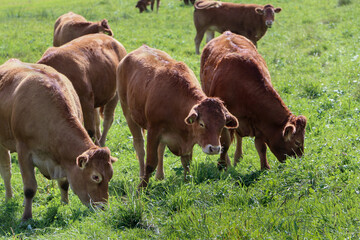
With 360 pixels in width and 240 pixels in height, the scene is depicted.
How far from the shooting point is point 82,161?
21.3ft

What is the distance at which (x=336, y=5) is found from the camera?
24203 millimetres

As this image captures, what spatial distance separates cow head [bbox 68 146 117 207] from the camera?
256 inches

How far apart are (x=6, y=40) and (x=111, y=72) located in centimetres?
955

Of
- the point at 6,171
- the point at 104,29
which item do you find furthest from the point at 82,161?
the point at 104,29

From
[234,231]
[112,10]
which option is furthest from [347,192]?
[112,10]

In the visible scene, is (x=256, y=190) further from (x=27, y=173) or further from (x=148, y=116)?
(x=27, y=173)

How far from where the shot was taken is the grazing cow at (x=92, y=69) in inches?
364

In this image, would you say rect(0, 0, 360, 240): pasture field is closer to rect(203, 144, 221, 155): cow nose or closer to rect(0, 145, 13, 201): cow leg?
rect(0, 145, 13, 201): cow leg

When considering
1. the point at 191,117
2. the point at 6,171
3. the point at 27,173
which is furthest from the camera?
the point at 6,171

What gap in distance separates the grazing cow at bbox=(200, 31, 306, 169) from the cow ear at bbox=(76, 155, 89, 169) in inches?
91.8

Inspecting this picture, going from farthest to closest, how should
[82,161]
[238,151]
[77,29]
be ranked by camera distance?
[77,29]
[238,151]
[82,161]

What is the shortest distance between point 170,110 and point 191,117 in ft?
2.74

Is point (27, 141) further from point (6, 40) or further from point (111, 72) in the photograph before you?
point (6, 40)

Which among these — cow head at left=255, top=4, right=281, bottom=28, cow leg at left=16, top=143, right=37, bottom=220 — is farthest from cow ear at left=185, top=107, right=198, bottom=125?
cow head at left=255, top=4, right=281, bottom=28
